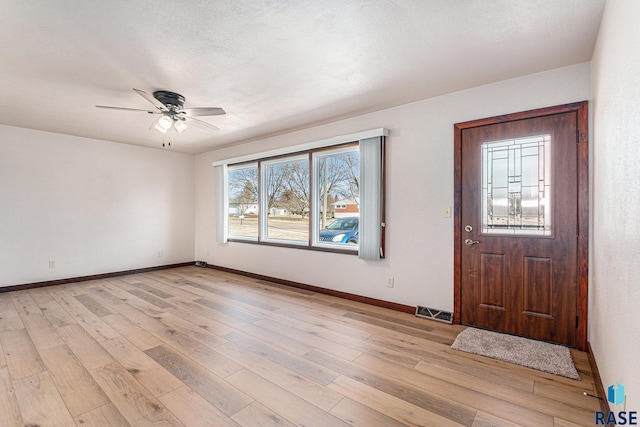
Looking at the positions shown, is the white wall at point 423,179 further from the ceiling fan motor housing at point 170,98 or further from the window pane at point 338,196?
the ceiling fan motor housing at point 170,98

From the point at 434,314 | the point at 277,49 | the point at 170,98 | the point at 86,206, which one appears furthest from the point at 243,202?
the point at 434,314

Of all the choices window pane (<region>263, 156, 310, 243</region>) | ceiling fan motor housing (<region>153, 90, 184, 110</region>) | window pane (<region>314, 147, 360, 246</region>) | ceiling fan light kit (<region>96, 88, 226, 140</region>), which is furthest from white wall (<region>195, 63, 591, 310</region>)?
ceiling fan motor housing (<region>153, 90, 184, 110</region>)

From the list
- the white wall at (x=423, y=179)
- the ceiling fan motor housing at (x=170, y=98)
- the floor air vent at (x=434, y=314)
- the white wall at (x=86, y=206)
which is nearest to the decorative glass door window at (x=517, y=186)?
the white wall at (x=423, y=179)

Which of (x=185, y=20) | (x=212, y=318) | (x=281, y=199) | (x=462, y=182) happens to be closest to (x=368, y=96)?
(x=462, y=182)

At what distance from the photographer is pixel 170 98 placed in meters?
3.27

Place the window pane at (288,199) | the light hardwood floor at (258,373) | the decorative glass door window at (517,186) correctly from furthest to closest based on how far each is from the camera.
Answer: the window pane at (288,199)
the decorative glass door window at (517,186)
the light hardwood floor at (258,373)

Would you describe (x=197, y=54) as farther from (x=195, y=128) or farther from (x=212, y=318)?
(x=212, y=318)

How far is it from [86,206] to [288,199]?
3525mm

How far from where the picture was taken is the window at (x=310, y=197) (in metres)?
3.87

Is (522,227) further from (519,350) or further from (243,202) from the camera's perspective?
(243,202)

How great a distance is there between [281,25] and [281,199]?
131 inches

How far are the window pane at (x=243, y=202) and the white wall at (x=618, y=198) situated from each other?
15.4 ft

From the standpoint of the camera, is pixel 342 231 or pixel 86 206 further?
pixel 86 206

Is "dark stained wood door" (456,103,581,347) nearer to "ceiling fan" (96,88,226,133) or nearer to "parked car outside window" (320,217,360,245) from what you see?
"parked car outside window" (320,217,360,245)
